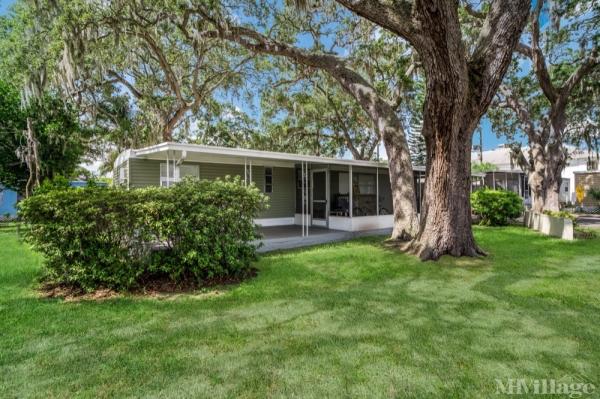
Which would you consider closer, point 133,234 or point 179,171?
point 133,234

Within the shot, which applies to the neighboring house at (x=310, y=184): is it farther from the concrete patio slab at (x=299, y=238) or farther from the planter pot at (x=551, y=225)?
the planter pot at (x=551, y=225)

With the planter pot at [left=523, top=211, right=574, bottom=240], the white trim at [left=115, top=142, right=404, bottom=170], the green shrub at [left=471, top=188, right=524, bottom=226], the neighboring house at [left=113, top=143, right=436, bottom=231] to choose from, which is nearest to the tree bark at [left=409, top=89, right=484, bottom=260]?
the white trim at [left=115, top=142, right=404, bottom=170]

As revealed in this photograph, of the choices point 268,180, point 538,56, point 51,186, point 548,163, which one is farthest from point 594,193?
point 51,186

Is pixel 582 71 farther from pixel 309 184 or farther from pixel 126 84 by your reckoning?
pixel 126 84

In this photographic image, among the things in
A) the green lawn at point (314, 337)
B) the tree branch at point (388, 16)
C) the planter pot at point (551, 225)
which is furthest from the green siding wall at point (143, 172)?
the planter pot at point (551, 225)

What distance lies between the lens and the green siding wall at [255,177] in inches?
356

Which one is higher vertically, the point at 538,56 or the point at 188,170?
the point at 538,56

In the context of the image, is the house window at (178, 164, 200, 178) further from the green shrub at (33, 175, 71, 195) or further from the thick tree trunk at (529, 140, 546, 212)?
the thick tree trunk at (529, 140, 546, 212)

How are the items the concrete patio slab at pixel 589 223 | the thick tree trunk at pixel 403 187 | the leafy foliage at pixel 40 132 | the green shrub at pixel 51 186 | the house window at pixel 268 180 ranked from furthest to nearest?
the leafy foliage at pixel 40 132, the concrete patio slab at pixel 589 223, the house window at pixel 268 180, the green shrub at pixel 51 186, the thick tree trunk at pixel 403 187

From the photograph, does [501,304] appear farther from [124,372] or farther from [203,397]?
[124,372]

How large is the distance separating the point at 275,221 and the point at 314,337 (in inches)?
346

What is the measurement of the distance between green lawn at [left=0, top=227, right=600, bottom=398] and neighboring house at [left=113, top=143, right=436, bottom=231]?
500cm

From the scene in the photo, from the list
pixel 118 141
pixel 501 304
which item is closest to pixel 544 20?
pixel 501 304

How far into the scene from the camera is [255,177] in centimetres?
1142
